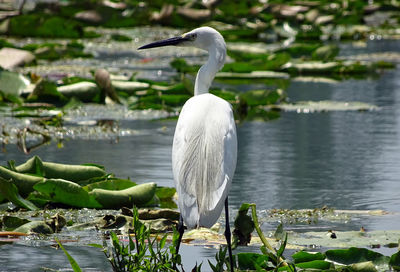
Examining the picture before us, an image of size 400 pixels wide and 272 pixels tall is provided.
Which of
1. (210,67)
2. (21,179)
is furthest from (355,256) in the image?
(21,179)

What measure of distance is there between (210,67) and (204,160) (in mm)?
1020

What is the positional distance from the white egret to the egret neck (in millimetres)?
442

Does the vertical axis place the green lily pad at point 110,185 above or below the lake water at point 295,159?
above

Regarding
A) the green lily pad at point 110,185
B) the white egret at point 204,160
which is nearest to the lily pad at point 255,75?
the green lily pad at point 110,185

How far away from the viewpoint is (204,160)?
3666 millimetres

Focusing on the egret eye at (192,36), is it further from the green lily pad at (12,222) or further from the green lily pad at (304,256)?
the green lily pad at (304,256)

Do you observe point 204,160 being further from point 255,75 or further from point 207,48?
point 255,75

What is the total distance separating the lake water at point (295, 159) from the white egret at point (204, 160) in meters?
0.42

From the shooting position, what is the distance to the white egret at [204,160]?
344 centimetres

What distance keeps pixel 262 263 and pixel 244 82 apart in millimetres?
6474

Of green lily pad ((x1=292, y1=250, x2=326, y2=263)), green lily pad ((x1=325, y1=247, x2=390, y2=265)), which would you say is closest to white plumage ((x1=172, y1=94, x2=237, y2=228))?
green lily pad ((x1=292, y1=250, x2=326, y2=263))

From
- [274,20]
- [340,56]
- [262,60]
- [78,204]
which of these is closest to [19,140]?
[78,204]

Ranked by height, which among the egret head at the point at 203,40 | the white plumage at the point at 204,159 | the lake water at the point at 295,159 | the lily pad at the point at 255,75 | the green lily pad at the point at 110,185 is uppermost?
the egret head at the point at 203,40

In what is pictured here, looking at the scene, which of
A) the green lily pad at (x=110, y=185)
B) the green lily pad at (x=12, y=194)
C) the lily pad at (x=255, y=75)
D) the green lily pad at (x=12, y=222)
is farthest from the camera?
the lily pad at (x=255, y=75)
